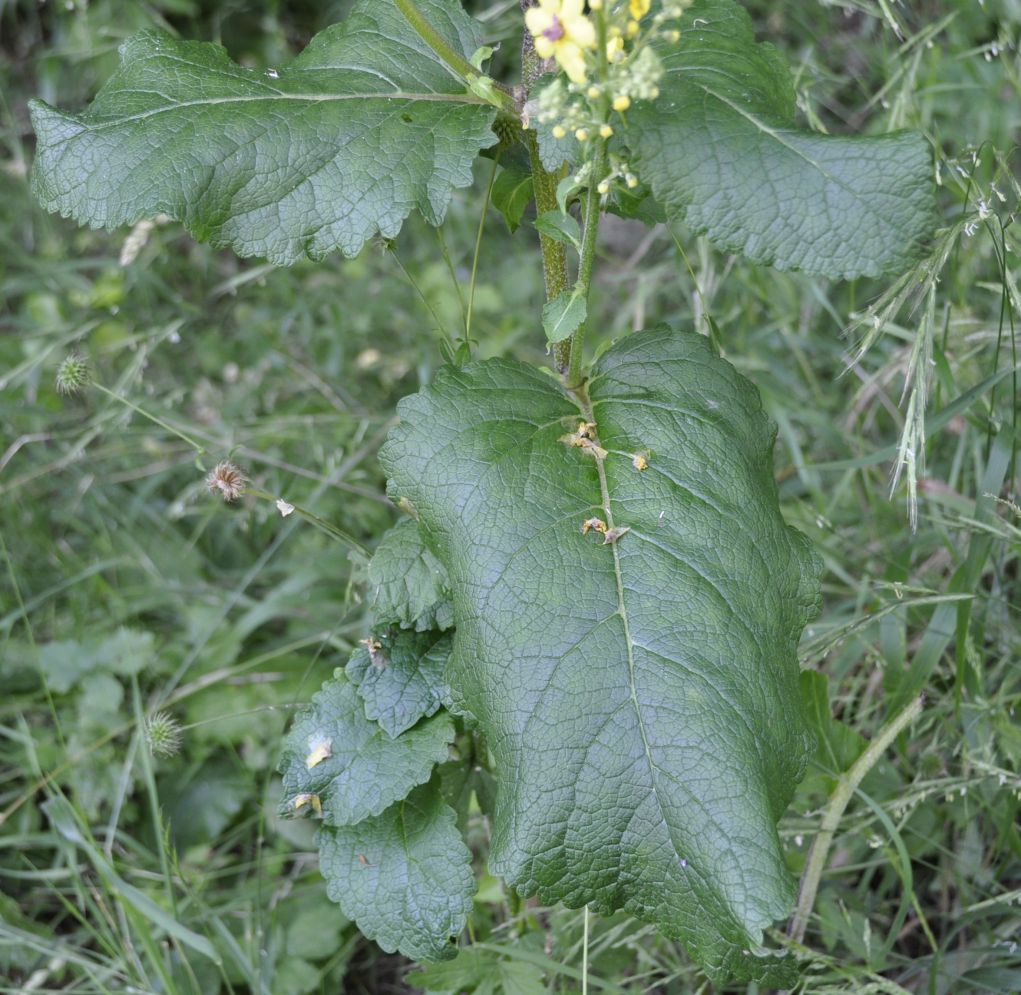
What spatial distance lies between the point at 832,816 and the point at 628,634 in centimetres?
64

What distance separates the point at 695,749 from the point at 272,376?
7.42 ft

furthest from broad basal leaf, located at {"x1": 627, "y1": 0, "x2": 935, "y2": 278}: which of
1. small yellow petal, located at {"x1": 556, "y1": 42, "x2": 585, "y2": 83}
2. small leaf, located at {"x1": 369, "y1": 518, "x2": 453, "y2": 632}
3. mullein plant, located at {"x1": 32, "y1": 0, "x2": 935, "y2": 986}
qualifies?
small leaf, located at {"x1": 369, "y1": 518, "x2": 453, "y2": 632}

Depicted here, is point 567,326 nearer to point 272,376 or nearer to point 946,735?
point 946,735

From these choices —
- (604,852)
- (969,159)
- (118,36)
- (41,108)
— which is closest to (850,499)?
(969,159)

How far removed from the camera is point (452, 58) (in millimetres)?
1478

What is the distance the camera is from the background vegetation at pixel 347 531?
1879 mm

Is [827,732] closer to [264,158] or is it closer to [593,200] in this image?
[593,200]

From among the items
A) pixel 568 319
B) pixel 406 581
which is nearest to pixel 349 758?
pixel 406 581

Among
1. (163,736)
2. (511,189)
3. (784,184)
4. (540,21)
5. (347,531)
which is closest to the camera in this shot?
(540,21)

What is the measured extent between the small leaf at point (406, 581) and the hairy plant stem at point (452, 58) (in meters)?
0.58

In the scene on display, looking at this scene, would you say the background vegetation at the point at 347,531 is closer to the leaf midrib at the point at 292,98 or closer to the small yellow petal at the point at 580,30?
the leaf midrib at the point at 292,98

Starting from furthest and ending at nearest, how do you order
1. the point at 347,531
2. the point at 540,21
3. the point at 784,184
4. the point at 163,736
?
the point at 347,531, the point at 163,736, the point at 784,184, the point at 540,21

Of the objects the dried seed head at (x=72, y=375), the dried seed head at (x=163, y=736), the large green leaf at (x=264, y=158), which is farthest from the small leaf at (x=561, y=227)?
the dried seed head at (x=163, y=736)

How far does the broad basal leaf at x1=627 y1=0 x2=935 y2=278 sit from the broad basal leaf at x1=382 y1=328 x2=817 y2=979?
0.27 meters
